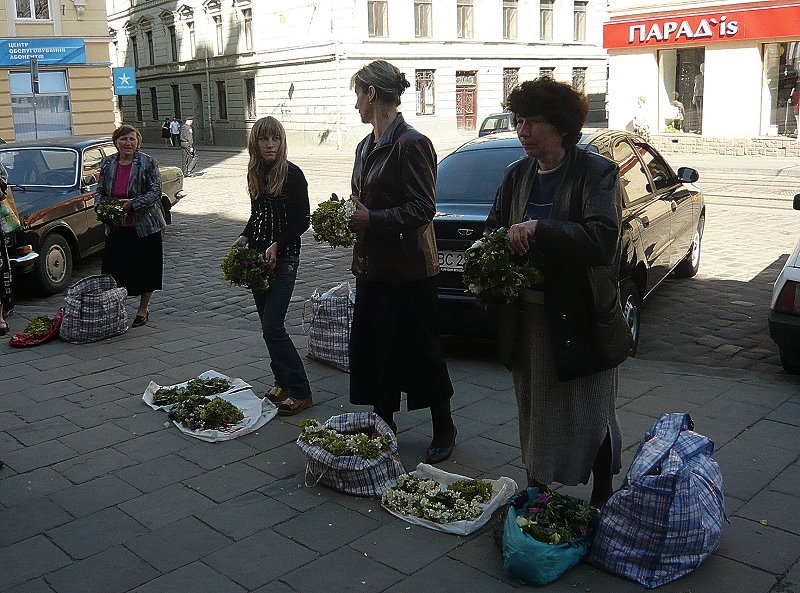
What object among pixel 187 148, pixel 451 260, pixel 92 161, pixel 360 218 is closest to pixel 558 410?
pixel 360 218

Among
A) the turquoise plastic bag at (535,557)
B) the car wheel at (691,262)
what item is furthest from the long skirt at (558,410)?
the car wheel at (691,262)

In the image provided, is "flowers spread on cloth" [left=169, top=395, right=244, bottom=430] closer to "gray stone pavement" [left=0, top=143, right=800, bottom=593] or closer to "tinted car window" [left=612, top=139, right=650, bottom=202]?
"gray stone pavement" [left=0, top=143, right=800, bottom=593]

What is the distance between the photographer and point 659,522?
11.4 feet

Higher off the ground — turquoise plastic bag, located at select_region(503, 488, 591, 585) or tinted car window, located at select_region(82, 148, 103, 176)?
tinted car window, located at select_region(82, 148, 103, 176)

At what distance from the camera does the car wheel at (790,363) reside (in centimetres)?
616

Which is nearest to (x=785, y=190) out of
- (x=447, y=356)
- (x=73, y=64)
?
(x=447, y=356)

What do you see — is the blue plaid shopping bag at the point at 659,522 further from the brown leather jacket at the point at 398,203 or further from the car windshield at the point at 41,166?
the car windshield at the point at 41,166

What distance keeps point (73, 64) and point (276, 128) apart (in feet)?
96.7

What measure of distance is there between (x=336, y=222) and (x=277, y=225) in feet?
3.39

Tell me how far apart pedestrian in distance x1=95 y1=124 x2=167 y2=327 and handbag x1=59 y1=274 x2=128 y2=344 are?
317mm

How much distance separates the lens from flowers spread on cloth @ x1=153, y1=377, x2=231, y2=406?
586 centimetres

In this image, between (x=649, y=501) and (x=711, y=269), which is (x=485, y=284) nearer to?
(x=649, y=501)

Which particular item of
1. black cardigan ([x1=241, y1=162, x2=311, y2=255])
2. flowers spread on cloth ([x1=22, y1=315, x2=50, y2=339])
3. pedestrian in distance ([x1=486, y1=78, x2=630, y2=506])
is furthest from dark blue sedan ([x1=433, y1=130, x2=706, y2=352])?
flowers spread on cloth ([x1=22, y1=315, x2=50, y2=339])

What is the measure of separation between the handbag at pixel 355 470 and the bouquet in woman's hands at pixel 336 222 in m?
1.00
